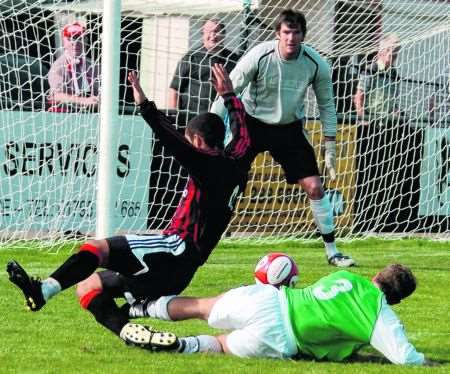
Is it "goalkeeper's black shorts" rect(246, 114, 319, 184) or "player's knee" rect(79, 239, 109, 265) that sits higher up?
"player's knee" rect(79, 239, 109, 265)

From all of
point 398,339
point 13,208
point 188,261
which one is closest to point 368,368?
point 398,339

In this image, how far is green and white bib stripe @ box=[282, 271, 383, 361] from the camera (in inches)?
276

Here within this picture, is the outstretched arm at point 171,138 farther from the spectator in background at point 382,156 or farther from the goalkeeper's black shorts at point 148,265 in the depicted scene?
the spectator in background at point 382,156

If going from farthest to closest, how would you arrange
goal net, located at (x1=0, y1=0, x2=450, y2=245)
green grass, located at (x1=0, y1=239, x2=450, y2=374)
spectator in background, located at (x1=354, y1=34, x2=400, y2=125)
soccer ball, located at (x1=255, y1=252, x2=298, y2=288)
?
spectator in background, located at (x1=354, y1=34, x2=400, y2=125) < goal net, located at (x1=0, y1=0, x2=450, y2=245) < soccer ball, located at (x1=255, y1=252, x2=298, y2=288) < green grass, located at (x1=0, y1=239, x2=450, y2=374)

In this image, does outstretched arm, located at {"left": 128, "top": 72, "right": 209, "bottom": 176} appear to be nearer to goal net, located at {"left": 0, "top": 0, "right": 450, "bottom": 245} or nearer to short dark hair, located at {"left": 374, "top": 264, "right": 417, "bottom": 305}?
short dark hair, located at {"left": 374, "top": 264, "right": 417, "bottom": 305}

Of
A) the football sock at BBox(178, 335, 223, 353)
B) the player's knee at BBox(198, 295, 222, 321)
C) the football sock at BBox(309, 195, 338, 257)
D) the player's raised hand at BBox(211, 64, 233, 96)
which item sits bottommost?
the football sock at BBox(309, 195, 338, 257)

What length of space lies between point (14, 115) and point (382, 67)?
16.2 feet

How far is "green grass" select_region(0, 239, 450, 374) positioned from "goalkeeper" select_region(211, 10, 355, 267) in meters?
1.00

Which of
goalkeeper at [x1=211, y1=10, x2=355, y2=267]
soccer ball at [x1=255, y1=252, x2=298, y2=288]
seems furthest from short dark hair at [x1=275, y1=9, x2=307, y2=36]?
soccer ball at [x1=255, y1=252, x2=298, y2=288]

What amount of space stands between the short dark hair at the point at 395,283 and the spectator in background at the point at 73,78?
6.67m

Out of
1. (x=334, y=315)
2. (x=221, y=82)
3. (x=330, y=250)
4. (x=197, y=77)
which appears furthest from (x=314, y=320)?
(x=197, y=77)

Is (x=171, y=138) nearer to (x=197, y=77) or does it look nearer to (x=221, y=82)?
(x=221, y=82)

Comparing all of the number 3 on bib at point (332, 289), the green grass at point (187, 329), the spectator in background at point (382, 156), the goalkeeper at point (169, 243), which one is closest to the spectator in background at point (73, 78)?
the green grass at point (187, 329)

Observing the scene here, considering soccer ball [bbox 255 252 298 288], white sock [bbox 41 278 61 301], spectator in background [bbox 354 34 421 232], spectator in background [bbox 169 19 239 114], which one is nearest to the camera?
white sock [bbox 41 278 61 301]
